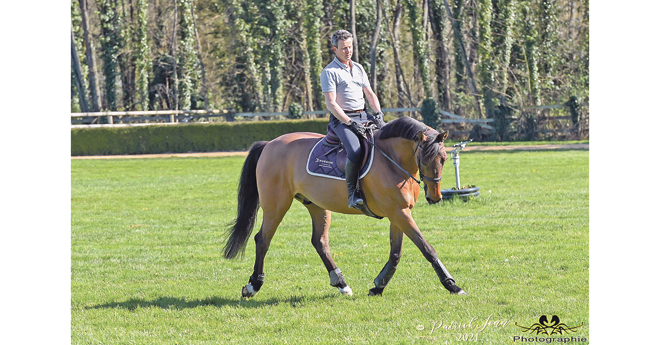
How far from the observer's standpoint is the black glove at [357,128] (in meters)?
6.72

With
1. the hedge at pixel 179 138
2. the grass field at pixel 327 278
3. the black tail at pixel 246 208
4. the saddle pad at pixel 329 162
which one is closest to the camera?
the grass field at pixel 327 278

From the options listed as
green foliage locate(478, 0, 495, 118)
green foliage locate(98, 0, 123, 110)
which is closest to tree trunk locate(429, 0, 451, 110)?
green foliage locate(478, 0, 495, 118)

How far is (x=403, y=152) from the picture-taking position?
6.63 meters

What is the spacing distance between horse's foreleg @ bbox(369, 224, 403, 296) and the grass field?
15 centimetres

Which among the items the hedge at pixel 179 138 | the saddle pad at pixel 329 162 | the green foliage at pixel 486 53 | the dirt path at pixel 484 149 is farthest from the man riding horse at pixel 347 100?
the green foliage at pixel 486 53

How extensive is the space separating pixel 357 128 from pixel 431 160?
2.95 feet

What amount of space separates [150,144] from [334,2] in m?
13.6

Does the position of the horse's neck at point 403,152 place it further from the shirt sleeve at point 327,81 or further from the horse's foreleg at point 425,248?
the shirt sleeve at point 327,81

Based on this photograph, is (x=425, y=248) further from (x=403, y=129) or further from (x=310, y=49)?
(x=310, y=49)

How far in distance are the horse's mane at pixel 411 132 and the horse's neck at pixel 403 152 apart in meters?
0.05

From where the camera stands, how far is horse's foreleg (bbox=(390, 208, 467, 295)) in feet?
20.9

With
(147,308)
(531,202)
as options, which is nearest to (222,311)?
(147,308)

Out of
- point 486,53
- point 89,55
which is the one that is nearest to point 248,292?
point 486,53

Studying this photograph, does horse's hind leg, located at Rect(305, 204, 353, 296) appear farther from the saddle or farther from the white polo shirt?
the white polo shirt
